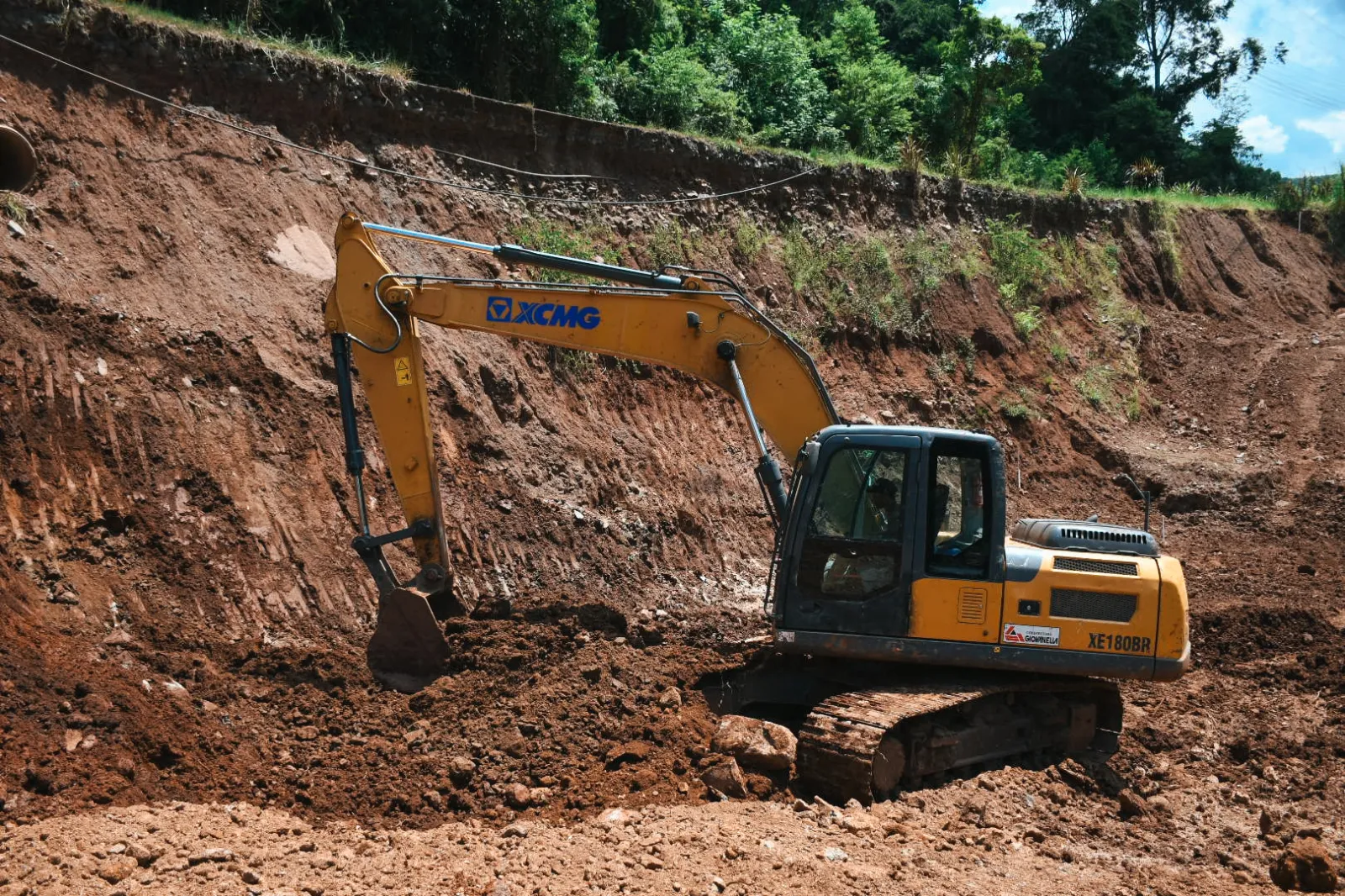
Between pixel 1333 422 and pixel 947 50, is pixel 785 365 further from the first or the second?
pixel 947 50

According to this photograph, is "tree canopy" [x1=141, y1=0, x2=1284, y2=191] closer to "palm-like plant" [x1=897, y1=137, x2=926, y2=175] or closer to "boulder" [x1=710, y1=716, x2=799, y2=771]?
"palm-like plant" [x1=897, y1=137, x2=926, y2=175]

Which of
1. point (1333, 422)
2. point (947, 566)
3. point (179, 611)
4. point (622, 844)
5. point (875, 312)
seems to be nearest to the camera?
point (622, 844)

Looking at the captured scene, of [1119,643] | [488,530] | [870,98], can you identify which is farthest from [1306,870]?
[870,98]

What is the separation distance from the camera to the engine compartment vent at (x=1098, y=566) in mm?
8320

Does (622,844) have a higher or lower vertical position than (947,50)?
lower

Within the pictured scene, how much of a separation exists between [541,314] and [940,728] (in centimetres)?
398

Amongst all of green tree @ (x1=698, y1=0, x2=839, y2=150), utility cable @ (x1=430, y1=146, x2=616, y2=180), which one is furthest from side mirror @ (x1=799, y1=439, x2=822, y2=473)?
green tree @ (x1=698, y1=0, x2=839, y2=150)

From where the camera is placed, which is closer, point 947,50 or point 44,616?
point 44,616

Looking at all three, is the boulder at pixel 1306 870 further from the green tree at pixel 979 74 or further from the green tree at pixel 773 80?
the green tree at pixel 979 74

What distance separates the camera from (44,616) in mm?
8250

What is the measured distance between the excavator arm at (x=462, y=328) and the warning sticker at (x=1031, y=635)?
1781 millimetres

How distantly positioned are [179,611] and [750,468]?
23.1 feet

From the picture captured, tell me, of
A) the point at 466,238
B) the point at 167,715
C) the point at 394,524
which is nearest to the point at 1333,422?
the point at 466,238

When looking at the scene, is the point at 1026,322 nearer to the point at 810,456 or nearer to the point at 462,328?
the point at 810,456
